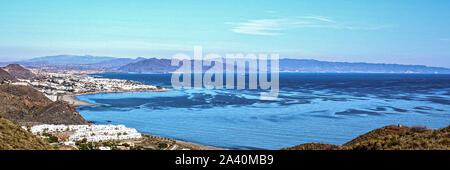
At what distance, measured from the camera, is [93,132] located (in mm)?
32219

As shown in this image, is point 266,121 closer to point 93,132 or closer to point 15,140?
point 93,132

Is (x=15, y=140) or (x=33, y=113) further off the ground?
(x=15, y=140)

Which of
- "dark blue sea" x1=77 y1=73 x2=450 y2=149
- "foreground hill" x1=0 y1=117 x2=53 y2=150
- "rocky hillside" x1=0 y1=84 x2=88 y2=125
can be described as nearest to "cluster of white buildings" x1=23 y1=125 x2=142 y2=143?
"dark blue sea" x1=77 y1=73 x2=450 y2=149

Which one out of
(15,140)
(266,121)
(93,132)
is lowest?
(266,121)

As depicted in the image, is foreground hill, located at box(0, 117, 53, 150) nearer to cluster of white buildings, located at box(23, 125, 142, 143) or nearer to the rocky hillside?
cluster of white buildings, located at box(23, 125, 142, 143)

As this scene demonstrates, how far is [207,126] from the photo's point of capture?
4506cm

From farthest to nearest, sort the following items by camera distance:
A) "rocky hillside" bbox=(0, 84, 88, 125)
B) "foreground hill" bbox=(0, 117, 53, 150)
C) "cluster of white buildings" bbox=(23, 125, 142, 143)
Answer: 1. "rocky hillside" bbox=(0, 84, 88, 125)
2. "cluster of white buildings" bbox=(23, 125, 142, 143)
3. "foreground hill" bbox=(0, 117, 53, 150)

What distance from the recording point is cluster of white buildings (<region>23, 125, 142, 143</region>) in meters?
30.7

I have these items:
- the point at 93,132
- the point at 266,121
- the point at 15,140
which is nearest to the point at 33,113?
the point at 93,132

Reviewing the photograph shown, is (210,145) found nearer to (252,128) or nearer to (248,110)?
(252,128)

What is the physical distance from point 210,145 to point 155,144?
18.4ft

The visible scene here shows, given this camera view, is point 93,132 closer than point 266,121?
Yes

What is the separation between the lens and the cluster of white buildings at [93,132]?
3073cm
